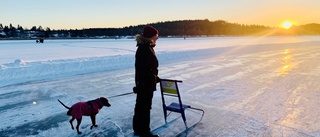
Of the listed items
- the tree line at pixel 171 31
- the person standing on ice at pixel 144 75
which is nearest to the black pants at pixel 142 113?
the person standing on ice at pixel 144 75

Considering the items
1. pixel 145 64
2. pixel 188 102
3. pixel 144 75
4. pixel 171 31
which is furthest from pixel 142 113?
pixel 171 31

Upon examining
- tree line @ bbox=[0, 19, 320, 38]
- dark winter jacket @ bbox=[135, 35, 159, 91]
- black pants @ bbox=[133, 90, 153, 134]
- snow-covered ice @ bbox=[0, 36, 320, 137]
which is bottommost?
snow-covered ice @ bbox=[0, 36, 320, 137]

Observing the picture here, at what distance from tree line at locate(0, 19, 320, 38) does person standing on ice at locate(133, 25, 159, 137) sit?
107744 mm

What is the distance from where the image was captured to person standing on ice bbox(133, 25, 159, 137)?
3.69 meters

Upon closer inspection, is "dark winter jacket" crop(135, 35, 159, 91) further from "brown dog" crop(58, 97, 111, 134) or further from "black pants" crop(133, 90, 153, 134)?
"brown dog" crop(58, 97, 111, 134)

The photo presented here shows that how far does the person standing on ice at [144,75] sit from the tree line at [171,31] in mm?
107744

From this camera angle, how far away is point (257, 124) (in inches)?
180

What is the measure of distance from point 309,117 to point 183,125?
98.9 inches

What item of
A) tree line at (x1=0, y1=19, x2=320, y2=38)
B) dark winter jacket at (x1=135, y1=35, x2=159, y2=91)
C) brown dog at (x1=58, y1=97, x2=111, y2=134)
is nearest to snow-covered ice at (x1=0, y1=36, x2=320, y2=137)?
brown dog at (x1=58, y1=97, x2=111, y2=134)

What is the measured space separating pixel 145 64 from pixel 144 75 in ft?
0.61

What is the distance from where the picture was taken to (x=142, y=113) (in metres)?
4.09

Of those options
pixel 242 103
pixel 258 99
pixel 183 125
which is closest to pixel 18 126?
pixel 183 125

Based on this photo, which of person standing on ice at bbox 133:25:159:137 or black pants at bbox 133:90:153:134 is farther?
black pants at bbox 133:90:153:134

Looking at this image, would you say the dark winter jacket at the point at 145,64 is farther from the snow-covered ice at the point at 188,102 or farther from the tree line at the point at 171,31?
the tree line at the point at 171,31
